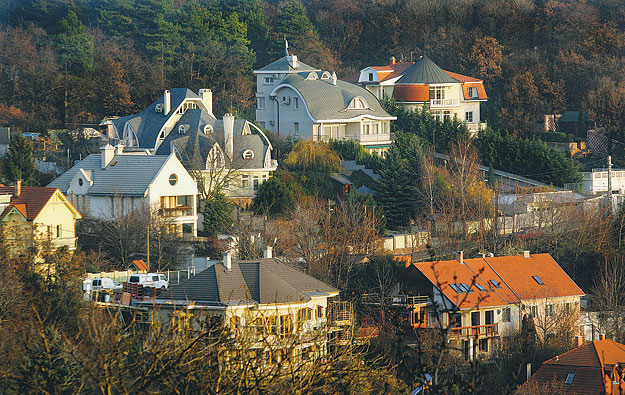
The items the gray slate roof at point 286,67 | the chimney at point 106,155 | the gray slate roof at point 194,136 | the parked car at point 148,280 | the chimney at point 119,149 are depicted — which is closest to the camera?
the parked car at point 148,280

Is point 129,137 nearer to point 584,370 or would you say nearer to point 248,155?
point 248,155

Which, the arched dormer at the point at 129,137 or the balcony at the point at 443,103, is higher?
the balcony at the point at 443,103

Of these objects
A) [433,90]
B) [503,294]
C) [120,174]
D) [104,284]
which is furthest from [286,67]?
[104,284]

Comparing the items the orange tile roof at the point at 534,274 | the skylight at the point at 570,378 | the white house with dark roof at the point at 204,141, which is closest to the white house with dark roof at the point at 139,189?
the white house with dark roof at the point at 204,141

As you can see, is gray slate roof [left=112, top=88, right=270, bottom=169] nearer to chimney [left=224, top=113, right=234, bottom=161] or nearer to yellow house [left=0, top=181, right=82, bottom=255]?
chimney [left=224, top=113, right=234, bottom=161]

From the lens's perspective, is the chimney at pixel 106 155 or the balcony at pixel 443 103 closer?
the chimney at pixel 106 155

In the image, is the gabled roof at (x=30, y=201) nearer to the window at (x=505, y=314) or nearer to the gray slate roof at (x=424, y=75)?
the window at (x=505, y=314)

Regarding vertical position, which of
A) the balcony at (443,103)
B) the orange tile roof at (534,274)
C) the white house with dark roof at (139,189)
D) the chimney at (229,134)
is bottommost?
the orange tile roof at (534,274)
